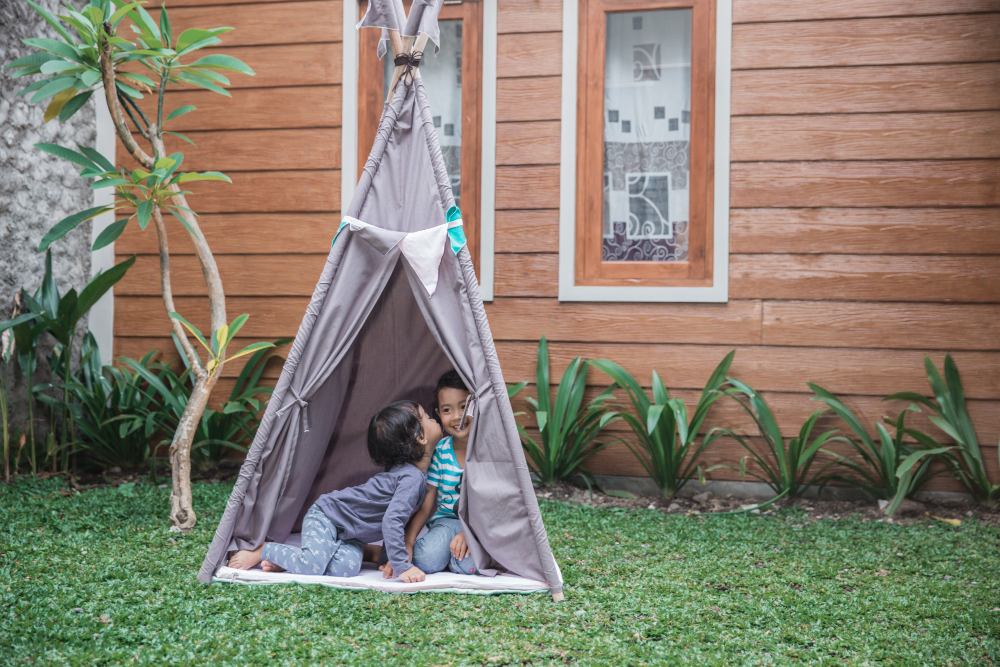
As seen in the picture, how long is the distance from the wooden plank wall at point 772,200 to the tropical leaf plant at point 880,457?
0.35 feet

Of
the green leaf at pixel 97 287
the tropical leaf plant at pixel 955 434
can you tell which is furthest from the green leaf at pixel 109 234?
the tropical leaf plant at pixel 955 434

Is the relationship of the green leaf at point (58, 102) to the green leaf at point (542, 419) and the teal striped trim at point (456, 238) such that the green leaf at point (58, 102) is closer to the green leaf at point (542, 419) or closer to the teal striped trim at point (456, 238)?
the teal striped trim at point (456, 238)

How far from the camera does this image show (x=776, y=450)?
3.09 meters

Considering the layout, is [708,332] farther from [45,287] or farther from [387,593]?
[45,287]

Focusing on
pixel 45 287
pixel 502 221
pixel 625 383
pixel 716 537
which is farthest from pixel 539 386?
pixel 45 287

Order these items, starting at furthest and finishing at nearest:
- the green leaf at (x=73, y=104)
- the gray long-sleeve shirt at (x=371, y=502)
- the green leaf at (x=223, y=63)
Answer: the green leaf at (x=223, y=63)
the green leaf at (x=73, y=104)
the gray long-sleeve shirt at (x=371, y=502)

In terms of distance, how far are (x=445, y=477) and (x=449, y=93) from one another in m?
2.12

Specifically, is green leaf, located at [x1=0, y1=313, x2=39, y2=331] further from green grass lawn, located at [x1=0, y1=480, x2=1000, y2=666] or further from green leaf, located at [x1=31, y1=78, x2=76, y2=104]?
green leaf, located at [x1=31, y1=78, x2=76, y2=104]

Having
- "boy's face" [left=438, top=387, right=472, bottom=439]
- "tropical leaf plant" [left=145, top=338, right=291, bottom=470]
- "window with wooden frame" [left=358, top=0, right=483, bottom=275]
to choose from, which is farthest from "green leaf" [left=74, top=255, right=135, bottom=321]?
"boy's face" [left=438, top=387, right=472, bottom=439]

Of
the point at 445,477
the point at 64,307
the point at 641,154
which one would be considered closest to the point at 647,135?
the point at 641,154

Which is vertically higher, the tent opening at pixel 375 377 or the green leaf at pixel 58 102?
the green leaf at pixel 58 102

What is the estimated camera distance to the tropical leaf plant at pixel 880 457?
2.93 meters

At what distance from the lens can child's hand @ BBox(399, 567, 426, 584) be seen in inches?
79.0

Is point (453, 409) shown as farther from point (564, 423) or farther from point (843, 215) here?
point (843, 215)
